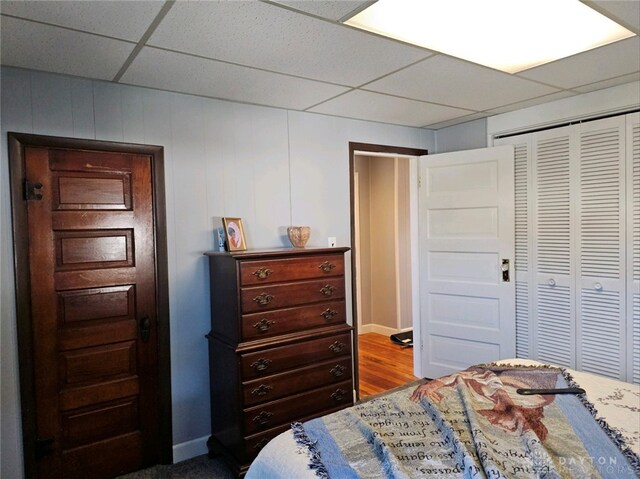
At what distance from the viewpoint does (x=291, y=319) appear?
2.61 meters

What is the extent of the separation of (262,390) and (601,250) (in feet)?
7.93

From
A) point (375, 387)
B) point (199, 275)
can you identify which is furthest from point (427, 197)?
point (199, 275)

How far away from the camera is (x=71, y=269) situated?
7.70ft

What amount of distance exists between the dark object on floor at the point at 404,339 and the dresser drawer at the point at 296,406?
234cm

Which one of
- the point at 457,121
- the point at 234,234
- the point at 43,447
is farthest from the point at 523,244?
the point at 43,447

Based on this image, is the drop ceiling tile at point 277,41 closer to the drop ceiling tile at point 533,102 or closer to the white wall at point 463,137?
the drop ceiling tile at point 533,102

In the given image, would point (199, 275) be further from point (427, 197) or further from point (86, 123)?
point (427, 197)

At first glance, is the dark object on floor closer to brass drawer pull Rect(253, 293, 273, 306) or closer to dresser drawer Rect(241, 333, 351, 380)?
dresser drawer Rect(241, 333, 351, 380)

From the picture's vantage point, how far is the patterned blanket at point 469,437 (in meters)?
1.29

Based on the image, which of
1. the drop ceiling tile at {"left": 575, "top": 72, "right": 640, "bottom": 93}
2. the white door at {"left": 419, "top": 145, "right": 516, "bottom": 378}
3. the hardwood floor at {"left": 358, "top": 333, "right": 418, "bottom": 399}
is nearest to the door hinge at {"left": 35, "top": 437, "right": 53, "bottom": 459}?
the hardwood floor at {"left": 358, "top": 333, "right": 418, "bottom": 399}

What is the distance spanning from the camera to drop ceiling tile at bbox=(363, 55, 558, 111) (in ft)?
7.72

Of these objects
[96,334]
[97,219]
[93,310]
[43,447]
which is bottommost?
[43,447]

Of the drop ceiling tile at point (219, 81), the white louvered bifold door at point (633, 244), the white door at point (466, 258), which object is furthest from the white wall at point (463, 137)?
the drop ceiling tile at point (219, 81)

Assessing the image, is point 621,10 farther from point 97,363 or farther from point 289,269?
point 97,363
